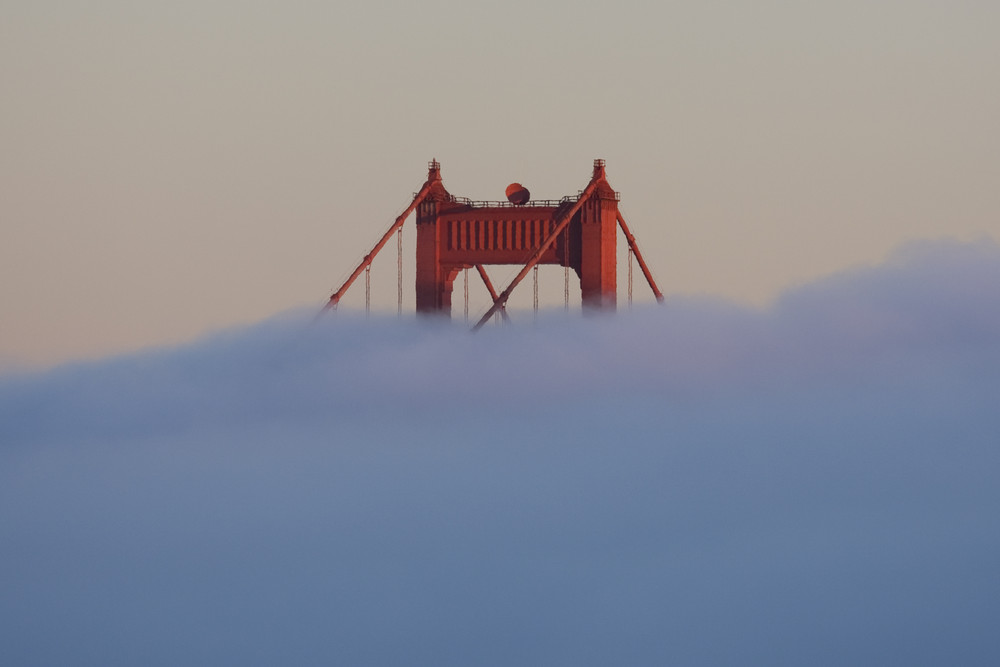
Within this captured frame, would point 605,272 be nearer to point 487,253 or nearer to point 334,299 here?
point 487,253

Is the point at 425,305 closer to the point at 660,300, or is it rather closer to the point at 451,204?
the point at 451,204

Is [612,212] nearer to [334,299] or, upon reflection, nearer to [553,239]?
[553,239]

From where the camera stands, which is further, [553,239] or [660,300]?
[660,300]

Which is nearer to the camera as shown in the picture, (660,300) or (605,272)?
(605,272)

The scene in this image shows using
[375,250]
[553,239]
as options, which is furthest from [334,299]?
[553,239]

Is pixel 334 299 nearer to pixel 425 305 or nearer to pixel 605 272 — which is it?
pixel 425 305

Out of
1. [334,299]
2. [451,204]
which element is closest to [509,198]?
[451,204]

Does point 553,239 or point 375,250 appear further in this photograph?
point 375,250
